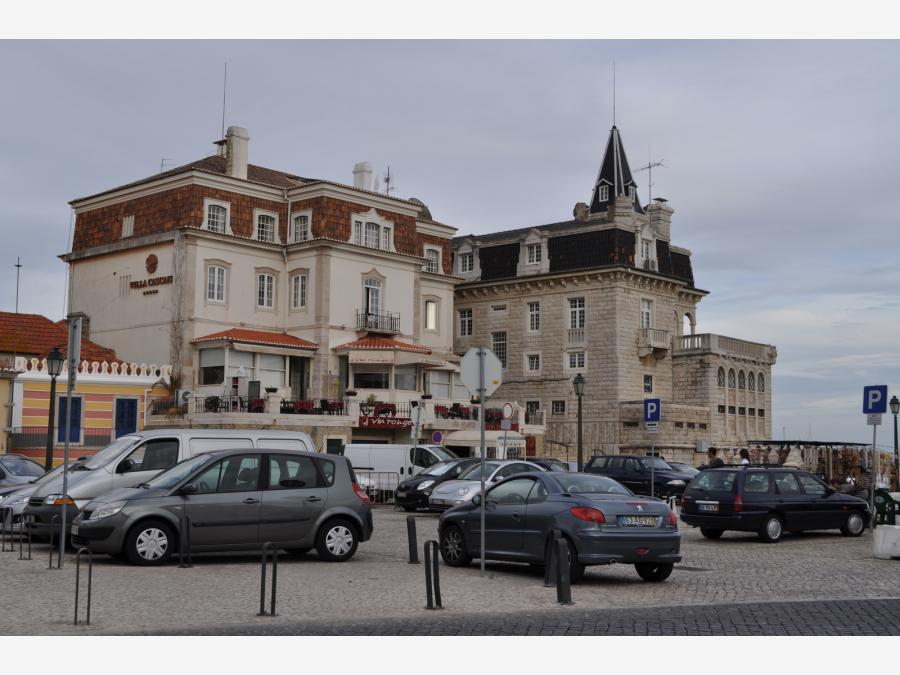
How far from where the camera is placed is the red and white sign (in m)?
44.9

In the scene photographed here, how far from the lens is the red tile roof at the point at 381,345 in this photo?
48.9 meters

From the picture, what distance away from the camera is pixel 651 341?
59.5 metres

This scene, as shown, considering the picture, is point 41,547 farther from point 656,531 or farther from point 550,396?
point 550,396

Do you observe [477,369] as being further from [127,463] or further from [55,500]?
[55,500]

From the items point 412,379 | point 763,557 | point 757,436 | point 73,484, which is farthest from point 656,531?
point 757,436

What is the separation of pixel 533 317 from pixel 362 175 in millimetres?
12574

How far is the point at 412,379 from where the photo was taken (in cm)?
5072

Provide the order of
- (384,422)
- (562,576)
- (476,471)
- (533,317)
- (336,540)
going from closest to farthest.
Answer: (562,576)
(336,540)
(476,471)
(384,422)
(533,317)

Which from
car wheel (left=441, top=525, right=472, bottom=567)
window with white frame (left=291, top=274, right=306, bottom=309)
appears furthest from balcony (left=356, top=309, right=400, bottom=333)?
car wheel (left=441, top=525, right=472, bottom=567)

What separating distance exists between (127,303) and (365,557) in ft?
115

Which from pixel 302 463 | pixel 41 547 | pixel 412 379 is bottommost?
pixel 41 547

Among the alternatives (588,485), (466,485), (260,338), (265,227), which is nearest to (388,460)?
(466,485)

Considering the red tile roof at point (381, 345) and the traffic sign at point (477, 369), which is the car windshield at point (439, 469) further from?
the red tile roof at point (381, 345)

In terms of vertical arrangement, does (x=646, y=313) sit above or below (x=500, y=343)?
above
